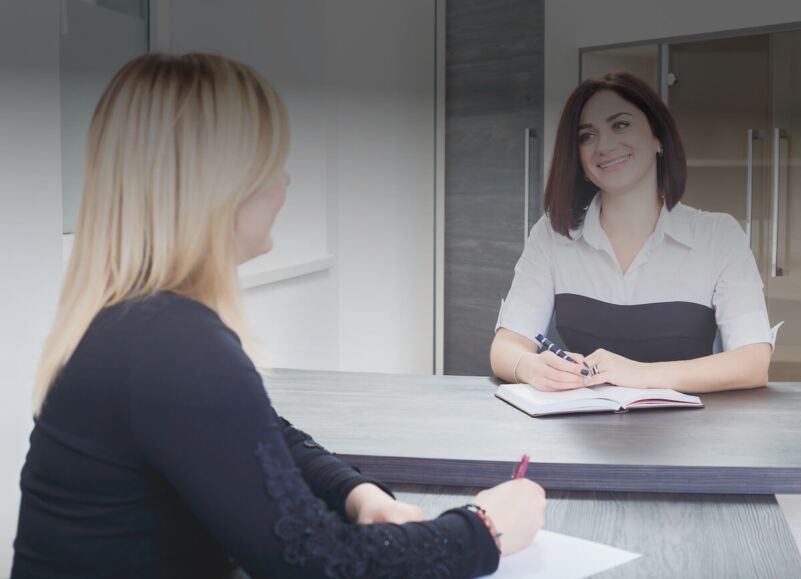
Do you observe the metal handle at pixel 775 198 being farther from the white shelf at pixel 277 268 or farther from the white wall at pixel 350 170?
the white shelf at pixel 277 268

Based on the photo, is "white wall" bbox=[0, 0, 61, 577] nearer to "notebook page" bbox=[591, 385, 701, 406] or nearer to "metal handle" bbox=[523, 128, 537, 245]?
"notebook page" bbox=[591, 385, 701, 406]

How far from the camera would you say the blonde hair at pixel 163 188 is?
97 cm

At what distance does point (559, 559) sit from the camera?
1.13 metres

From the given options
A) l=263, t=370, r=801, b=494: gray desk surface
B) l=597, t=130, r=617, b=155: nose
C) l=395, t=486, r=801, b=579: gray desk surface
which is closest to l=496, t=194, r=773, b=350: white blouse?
l=597, t=130, r=617, b=155: nose

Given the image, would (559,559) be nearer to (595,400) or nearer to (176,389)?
(176,389)

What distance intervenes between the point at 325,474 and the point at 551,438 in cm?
48

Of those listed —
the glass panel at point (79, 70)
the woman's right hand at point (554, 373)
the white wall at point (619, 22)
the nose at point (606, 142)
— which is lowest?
the woman's right hand at point (554, 373)

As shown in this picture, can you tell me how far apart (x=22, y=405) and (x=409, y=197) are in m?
2.57

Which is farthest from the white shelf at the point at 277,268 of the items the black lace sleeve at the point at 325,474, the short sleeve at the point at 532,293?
the black lace sleeve at the point at 325,474

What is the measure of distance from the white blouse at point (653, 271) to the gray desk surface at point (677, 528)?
0.90m

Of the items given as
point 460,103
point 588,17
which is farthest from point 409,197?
point 588,17

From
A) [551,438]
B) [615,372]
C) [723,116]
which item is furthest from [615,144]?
[723,116]

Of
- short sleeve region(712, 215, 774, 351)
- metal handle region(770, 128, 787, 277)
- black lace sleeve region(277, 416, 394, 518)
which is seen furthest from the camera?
metal handle region(770, 128, 787, 277)

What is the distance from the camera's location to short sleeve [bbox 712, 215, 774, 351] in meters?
2.16
